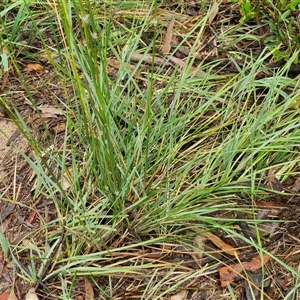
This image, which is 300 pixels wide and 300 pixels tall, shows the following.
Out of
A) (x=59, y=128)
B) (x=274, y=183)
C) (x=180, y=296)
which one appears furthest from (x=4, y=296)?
(x=274, y=183)

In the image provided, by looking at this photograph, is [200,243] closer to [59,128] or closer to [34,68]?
[59,128]

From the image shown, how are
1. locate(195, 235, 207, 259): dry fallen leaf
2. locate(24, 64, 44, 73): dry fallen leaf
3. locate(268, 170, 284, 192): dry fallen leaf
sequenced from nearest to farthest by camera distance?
locate(195, 235, 207, 259): dry fallen leaf → locate(268, 170, 284, 192): dry fallen leaf → locate(24, 64, 44, 73): dry fallen leaf

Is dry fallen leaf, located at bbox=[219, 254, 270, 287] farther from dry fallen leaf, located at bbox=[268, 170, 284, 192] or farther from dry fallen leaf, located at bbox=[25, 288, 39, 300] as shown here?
dry fallen leaf, located at bbox=[25, 288, 39, 300]

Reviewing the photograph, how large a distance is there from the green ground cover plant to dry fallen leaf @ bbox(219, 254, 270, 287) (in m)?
0.02

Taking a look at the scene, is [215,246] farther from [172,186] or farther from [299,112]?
[299,112]

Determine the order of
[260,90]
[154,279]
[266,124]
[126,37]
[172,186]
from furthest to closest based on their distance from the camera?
1. [126,37]
2. [260,90]
3. [266,124]
4. [172,186]
5. [154,279]

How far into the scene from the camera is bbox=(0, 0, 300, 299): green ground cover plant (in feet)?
5.25

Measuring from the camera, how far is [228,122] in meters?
1.96

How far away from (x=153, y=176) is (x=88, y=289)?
41cm

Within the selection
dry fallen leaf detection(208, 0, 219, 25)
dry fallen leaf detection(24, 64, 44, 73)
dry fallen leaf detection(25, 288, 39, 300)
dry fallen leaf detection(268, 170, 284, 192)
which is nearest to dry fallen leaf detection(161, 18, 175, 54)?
dry fallen leaf detection(208, 0, 219, 25)

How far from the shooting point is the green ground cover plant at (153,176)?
63.0 inches

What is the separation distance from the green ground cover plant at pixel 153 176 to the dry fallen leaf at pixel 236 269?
23 mm

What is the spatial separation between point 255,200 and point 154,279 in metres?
0.45

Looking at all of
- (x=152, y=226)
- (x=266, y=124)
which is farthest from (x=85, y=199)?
(x=266, y=124)
